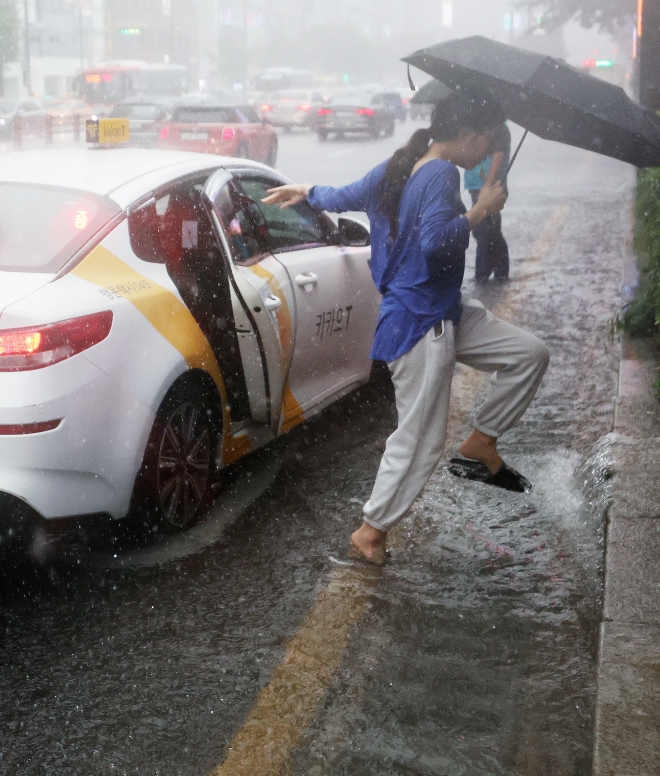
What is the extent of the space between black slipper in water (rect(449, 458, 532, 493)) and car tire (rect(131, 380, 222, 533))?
3.30 ft

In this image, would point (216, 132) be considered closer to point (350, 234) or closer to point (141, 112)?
point (141, 112)

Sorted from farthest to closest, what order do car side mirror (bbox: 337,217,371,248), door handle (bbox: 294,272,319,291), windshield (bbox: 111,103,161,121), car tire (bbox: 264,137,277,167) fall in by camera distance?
windshield (bbox: 111,103,161,121) → car tire (bbox: 264,137,277,167) → car side mirror (bbox: 337,217,371,248) → door handle (bbox: 294,272,319,291)

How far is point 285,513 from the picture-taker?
4.71 meters

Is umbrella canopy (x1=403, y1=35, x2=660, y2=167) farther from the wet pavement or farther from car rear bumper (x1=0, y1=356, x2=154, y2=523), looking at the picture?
car rear bumper (x1=0, y1=356, x2=154, y2=523)

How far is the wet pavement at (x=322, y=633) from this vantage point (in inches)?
118

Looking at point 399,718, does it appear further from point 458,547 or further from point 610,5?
point 610,5

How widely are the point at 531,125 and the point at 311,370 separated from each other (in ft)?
5.06

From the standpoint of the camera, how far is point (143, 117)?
30.0 m

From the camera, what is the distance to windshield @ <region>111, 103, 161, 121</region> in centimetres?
2994

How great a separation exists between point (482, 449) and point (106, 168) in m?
1.90

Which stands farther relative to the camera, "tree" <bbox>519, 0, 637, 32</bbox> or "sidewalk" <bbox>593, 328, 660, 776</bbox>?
"tree" <bbox>519, 0, 637, 32</bbox>

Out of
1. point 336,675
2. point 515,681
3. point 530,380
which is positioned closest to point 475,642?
point 515,681

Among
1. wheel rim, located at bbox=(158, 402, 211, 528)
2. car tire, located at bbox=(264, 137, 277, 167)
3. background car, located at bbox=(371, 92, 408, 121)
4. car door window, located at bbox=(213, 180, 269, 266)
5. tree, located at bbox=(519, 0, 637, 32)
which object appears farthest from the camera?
tree, located at bbox=(519, 0, 637, 32)

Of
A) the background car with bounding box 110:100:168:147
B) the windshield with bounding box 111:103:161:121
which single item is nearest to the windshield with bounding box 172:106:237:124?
the background car with bounding box 110:100:168:147
